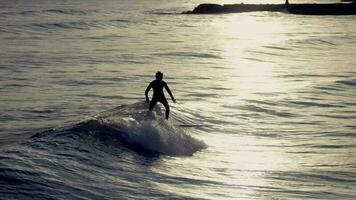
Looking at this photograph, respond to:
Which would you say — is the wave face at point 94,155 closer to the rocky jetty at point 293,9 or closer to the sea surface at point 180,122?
the sea surface at point 180,122

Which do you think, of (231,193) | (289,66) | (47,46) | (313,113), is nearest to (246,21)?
(47,46)

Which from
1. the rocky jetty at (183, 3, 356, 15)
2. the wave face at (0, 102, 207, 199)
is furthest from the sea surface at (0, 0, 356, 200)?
the rocky jetty at (183, 3, 356, 15)

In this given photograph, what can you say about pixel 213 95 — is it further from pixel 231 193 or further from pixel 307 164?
pixel 231 193

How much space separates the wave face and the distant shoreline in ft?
281

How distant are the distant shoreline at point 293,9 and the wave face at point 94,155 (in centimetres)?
8568

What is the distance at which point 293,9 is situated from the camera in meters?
113

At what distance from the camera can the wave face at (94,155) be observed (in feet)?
54.0

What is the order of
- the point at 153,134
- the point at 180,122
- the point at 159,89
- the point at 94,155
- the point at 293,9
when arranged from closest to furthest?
the point at 94,155
the point at 153,134
the point at 159,89
the point at 180,122
the point at 293,9

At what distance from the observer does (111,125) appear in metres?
22.9

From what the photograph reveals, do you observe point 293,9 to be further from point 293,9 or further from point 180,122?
point 180,122

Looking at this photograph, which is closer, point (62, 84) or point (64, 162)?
point (64, 162)

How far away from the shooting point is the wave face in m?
16.5

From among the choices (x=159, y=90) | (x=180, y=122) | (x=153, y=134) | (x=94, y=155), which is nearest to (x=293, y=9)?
(x=180, y=122)

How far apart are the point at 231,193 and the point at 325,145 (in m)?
7.03
